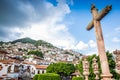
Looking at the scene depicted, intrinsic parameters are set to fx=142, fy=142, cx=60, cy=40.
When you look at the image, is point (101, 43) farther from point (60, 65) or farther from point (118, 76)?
point (60, 65)

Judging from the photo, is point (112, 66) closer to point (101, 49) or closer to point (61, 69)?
point (61, 69)

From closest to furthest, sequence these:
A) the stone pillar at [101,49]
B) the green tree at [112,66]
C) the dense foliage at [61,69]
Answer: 1. the stone pillar at [101,49]
2. the green tree at [112,66]
3. the dense foliage at [61,69]

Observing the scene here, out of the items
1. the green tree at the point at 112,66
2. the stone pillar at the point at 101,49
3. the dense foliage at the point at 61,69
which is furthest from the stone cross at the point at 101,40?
the dense foliage at the point at 61,69

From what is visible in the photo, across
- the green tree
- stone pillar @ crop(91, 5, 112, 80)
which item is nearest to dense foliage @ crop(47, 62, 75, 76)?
the green tree

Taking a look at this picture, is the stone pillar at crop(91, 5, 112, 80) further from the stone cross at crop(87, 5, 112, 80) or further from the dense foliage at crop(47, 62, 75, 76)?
the dense foliage at crop(47, 62, 75, 76)

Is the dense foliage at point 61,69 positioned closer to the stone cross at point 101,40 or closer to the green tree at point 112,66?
the green tree at point 112,66

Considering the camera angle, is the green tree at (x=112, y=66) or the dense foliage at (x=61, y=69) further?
the dense foliage at (x=61, y=69)

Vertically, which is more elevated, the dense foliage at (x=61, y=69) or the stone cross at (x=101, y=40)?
the stone cross at (x=101, y=40)

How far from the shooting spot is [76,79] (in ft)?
82.6

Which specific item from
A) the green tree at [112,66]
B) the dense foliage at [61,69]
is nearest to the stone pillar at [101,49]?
the green tree at [112,66]

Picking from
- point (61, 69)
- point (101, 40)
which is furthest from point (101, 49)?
point (61, 69)

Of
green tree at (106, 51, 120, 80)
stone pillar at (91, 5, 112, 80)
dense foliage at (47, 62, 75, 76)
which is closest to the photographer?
stone pillar at (91, 5, 112, 80)

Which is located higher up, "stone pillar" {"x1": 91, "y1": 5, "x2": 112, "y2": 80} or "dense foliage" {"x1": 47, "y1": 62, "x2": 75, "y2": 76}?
"stone pillar" {"x1": 91, "y1": 5, "x2": 112, "y2": 80}

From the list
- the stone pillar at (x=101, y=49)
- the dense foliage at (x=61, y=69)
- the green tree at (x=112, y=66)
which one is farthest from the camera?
the dense foliage at (x=61, y=69)
